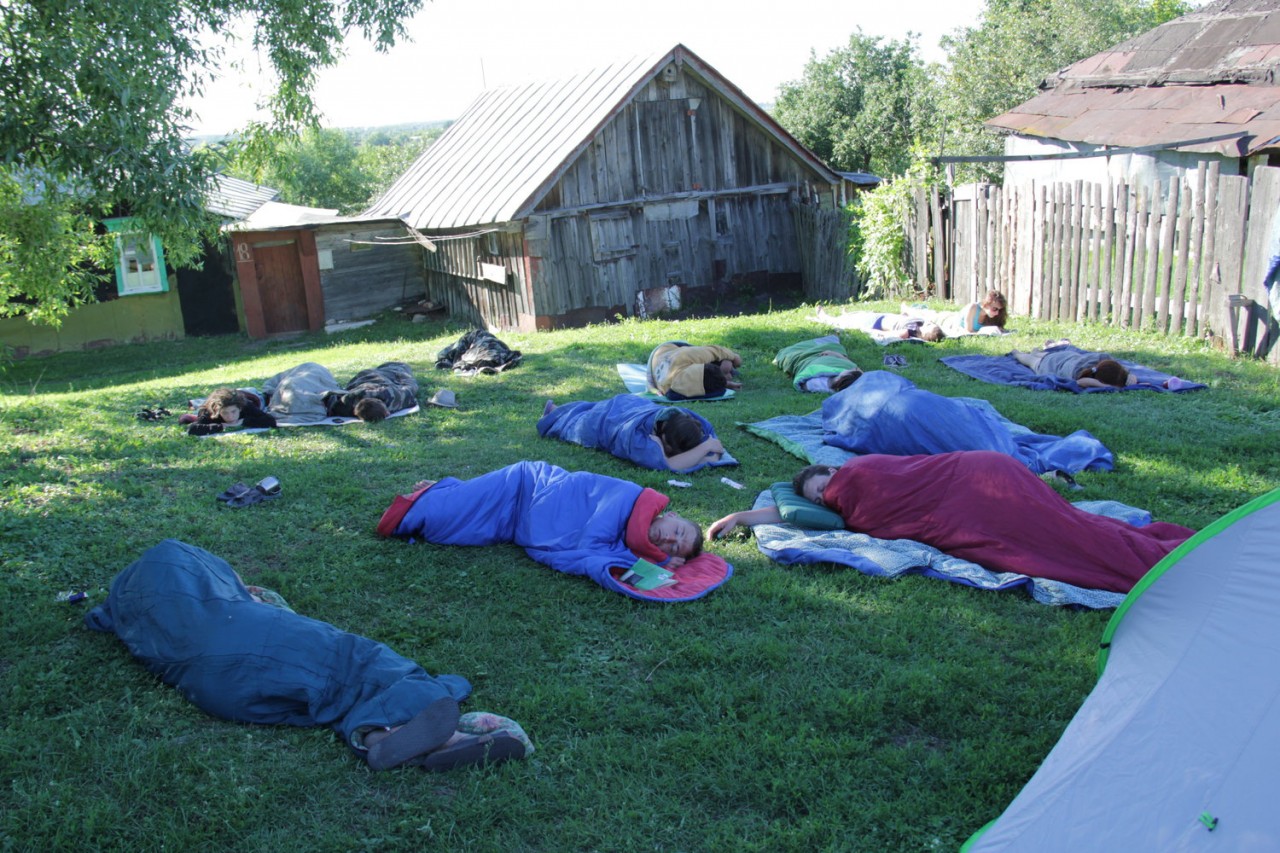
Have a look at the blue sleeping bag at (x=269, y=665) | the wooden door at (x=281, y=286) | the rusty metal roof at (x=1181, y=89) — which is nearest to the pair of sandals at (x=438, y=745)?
the blue sleeping bag at (x=269, y=665)

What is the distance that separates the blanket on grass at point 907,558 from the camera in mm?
5031

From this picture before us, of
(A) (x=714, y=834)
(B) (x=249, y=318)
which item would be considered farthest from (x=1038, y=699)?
(B) (x=249, y=318)

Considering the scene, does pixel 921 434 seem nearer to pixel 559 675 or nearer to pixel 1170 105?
pixel 559 675

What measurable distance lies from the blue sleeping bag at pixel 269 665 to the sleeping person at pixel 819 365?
6.13 meters

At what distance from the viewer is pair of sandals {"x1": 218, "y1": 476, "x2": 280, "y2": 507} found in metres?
6.75

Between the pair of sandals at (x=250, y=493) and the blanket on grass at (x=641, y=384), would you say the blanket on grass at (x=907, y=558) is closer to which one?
the pair of sandals at (x=250, y=493)

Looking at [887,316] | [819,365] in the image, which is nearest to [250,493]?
[819,365]

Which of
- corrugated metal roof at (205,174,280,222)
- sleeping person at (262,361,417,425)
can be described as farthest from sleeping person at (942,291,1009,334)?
corrugated metal roof at (205,174,280,222)

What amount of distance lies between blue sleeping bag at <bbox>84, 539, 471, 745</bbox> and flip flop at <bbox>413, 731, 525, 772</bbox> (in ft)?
0.71

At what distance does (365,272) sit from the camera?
71.3ft

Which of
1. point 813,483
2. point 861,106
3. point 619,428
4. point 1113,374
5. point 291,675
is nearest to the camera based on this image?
point 291,675

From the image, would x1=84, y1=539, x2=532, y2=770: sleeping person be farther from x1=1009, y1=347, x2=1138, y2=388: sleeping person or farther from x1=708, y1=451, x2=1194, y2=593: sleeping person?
x1=1009, y1=347, x2=1138, y2=388: sleeping person

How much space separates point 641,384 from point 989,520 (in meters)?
5.84

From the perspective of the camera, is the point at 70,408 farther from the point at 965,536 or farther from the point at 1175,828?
the point at 1175,828
